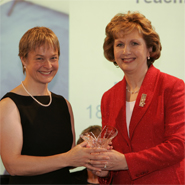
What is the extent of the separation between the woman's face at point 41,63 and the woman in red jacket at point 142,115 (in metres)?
0.52

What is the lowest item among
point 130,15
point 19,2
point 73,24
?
point 130,15

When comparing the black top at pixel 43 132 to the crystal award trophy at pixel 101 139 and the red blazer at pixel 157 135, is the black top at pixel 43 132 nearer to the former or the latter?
the crystal award trophy at pixel 101 139

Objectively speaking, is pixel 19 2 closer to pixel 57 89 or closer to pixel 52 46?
pixel 57 89

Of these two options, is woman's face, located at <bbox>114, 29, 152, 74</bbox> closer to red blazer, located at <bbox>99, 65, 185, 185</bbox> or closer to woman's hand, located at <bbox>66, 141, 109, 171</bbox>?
red blazer, located at <bbox>99, 65, 185, 185</bbox>

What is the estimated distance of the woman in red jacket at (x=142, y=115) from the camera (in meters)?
2.20

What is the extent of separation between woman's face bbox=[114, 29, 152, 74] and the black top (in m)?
0.71

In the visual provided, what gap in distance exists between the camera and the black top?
2.41 m

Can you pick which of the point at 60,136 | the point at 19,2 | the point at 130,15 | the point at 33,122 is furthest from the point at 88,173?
the point at 19,2

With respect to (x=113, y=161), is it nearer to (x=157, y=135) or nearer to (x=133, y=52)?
(x=157, y=135)

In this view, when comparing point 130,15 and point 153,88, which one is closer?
point 153,88

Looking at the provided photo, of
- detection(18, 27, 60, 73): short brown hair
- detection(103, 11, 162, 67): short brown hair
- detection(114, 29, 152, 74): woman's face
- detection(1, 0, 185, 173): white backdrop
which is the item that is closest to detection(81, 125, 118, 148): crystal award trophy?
detection(114, 29, 152, 74): woman's face

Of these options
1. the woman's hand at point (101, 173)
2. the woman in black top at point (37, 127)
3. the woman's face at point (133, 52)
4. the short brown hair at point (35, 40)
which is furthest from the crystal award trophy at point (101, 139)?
the short brown hair at point (35, 40)

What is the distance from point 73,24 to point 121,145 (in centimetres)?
194

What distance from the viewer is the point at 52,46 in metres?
2.50
